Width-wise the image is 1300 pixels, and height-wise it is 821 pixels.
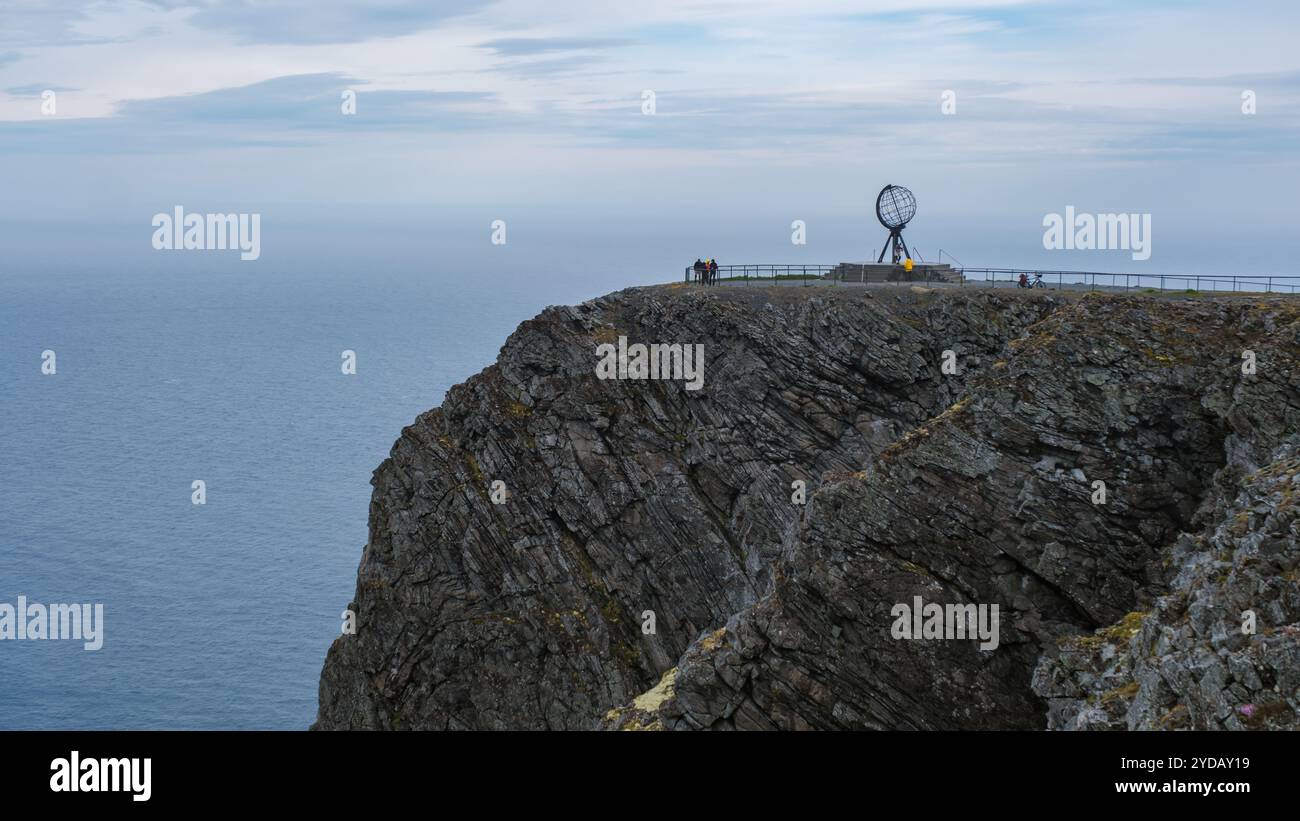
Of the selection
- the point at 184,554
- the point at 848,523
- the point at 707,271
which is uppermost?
the point at 707,271

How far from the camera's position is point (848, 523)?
4400 cm

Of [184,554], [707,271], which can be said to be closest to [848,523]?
[707,271]

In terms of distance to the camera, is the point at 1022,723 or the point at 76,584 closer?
the point at 1022,723

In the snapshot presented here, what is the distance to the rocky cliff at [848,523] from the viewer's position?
3597cm

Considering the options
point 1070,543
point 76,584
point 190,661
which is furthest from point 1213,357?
point 76,584

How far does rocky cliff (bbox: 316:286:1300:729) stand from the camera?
35969mm

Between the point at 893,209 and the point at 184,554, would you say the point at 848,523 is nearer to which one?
the point at 893,209

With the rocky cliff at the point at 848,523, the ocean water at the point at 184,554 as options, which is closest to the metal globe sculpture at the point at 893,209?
the rocky cliff at the point at 848,523

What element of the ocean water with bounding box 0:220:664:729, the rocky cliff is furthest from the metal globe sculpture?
the ocean water with bounding box 0:220:664:729

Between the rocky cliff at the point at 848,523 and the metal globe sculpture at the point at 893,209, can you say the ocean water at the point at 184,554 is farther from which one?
the metal globe sculpture at the point at 893,209

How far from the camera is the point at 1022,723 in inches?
1567

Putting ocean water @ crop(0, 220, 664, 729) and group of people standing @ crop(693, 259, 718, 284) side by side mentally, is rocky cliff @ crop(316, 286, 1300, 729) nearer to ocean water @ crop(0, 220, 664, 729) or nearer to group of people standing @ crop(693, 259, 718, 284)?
group of people standing @ crop(693, 259, 718, 284)

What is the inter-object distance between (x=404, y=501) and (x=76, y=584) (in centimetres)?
6033
